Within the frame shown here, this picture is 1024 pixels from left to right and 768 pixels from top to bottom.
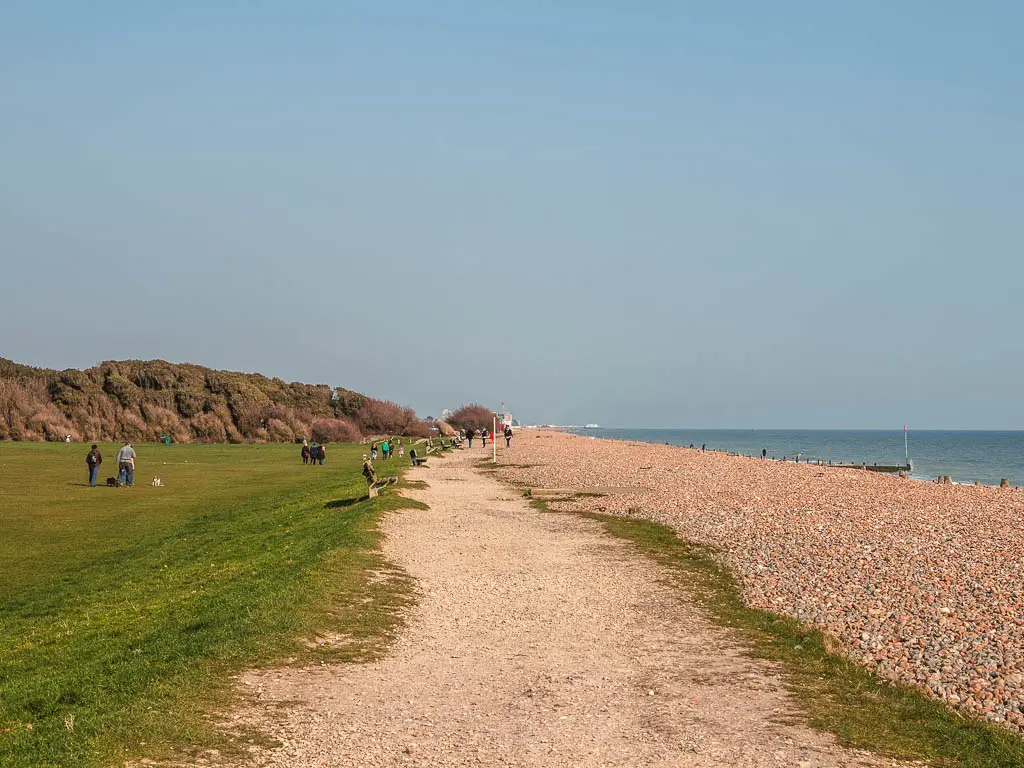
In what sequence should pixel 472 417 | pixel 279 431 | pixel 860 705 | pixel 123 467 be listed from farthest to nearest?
pixel 472 417 < pixel 279 431 < pixel 123 467 < pixel 860 705

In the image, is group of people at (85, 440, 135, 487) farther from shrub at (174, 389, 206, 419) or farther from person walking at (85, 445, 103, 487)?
shrub at (174, 389, 206, 419)

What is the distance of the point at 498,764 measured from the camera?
7.25 m

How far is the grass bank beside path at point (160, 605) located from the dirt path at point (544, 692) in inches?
28.9

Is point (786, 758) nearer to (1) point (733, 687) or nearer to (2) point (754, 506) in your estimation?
(1) point (733, 687)

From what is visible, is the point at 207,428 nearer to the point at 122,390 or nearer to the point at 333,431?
the point at 122,390

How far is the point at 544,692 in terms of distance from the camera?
9367 millimetres

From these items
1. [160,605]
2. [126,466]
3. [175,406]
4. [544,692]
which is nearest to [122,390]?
[175,406]

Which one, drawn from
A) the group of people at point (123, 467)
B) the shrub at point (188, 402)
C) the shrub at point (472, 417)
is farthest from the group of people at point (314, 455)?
the shrub at point (472, 417)

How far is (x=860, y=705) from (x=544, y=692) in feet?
10.1

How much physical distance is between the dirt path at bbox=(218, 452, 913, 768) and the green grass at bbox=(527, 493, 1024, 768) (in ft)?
1.05

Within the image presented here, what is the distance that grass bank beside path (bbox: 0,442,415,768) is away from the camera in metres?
7.88

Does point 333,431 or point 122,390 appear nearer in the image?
point 122,390

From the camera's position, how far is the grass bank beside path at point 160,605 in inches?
310

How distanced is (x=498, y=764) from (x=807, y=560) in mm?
12775
